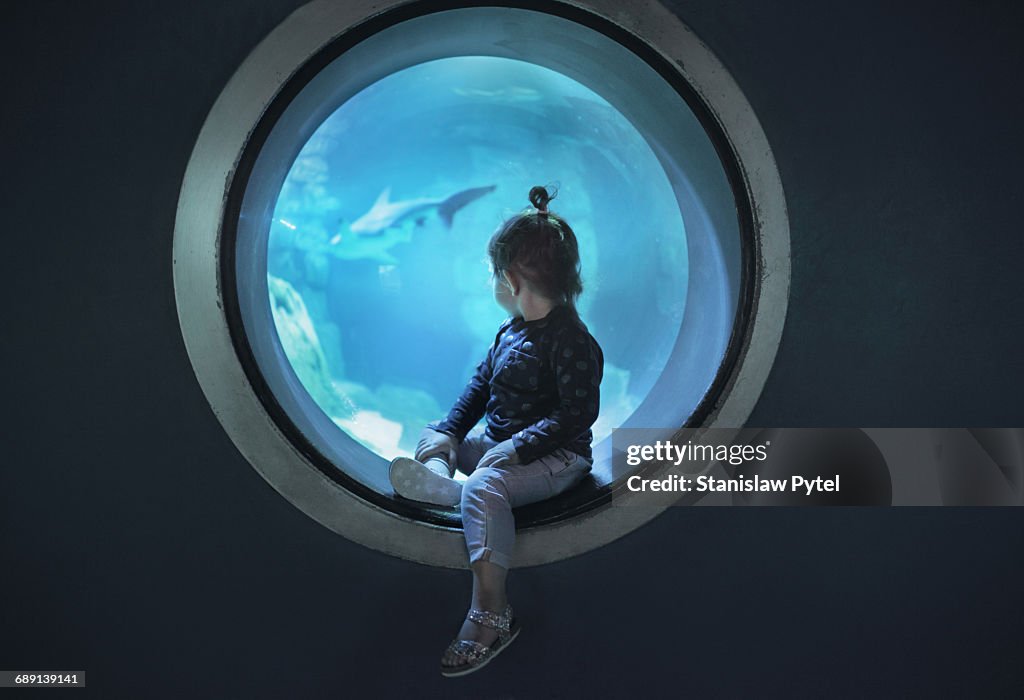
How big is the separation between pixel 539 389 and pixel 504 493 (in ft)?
1.10

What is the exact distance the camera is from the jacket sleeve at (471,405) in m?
2.33

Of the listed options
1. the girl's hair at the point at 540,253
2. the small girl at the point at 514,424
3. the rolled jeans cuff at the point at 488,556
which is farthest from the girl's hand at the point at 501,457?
the girl's hair at the point at 540,253

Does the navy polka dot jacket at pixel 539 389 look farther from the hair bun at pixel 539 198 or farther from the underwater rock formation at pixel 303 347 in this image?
the underwater rock formation at pixel 303 347

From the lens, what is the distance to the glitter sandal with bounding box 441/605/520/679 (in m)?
1.74

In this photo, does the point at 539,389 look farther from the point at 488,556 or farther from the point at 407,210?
the point at 407,210

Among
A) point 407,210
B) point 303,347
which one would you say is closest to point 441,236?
point 407,210

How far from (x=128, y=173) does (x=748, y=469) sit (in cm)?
155

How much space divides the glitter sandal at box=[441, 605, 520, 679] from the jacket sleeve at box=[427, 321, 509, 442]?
1.99 feet

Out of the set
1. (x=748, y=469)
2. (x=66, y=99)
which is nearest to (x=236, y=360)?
(x=66, y=99)

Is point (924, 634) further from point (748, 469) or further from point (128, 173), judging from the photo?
point (128, 173)

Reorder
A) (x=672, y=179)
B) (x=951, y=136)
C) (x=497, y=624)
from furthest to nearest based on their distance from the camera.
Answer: (x=672, y=179), (x=951, y=136), (x=497, y=624)

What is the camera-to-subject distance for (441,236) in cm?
351

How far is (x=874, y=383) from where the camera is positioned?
1971mm

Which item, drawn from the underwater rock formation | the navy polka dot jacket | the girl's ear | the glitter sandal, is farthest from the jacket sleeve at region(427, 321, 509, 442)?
the underwater rock formation
